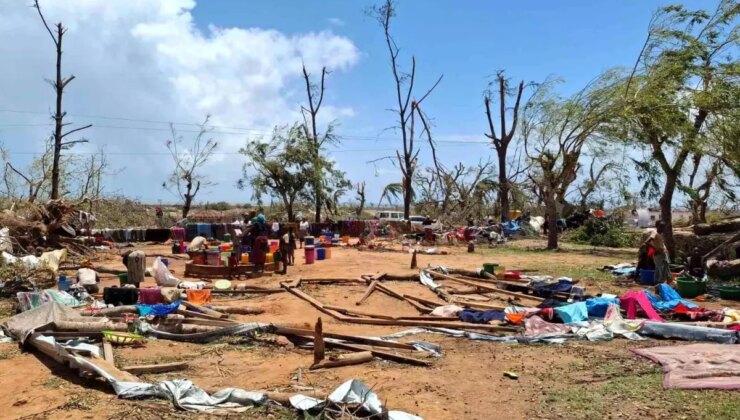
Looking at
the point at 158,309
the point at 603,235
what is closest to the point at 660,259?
the point at 158,309

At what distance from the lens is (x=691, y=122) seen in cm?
1733

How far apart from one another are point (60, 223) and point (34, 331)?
35.3 ft

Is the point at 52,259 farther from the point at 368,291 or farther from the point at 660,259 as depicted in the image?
the point at 660,259

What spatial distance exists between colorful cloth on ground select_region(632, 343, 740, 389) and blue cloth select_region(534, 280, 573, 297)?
3.96 meters

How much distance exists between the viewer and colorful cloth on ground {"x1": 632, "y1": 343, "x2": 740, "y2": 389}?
5504 mm

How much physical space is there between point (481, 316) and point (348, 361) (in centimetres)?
307

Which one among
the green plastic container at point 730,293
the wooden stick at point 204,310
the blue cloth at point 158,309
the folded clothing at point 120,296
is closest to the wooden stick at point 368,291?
the wooden stick at point 204,310

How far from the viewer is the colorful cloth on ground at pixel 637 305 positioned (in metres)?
8.76

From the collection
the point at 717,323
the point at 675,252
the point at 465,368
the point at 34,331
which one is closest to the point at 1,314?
the point at 34,331

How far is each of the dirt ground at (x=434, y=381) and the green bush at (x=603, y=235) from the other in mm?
18538

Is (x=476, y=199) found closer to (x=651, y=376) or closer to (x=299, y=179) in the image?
(x=299, y=179)

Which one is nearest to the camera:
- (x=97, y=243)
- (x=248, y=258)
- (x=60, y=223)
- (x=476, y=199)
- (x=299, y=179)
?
(x=248, y=258)

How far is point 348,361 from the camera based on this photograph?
6.45 metres

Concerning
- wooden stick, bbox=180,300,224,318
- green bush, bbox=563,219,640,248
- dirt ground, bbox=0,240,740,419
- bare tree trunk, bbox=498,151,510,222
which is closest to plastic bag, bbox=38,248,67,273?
wooden stick, bbox=180,300,224,318
